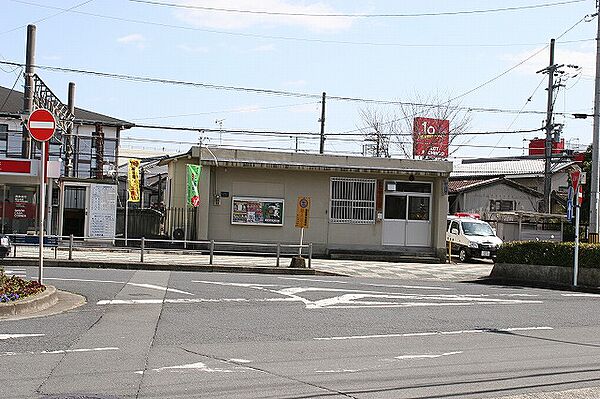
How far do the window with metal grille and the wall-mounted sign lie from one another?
2.33 meters

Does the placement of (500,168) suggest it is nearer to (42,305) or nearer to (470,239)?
(470,239)

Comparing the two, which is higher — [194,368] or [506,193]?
[506,193]

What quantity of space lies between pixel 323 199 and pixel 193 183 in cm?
566

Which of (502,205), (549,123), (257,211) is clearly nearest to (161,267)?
(257,211)

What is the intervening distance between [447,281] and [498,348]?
1357 cm

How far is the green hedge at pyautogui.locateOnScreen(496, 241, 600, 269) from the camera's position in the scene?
75.6 feet

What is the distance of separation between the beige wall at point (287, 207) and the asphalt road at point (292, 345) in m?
13.7

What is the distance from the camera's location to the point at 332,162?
32688 millimetres

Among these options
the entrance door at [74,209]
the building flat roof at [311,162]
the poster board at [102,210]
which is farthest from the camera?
the entrance door at [74,209]

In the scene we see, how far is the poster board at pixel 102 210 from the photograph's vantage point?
32.5m

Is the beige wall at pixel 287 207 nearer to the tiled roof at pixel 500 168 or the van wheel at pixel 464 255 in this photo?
the van wheel at pixel 464 255

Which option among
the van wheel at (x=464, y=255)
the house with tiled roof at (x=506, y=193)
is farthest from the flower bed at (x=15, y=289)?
the house with tiled roof at (x=506, y=193)

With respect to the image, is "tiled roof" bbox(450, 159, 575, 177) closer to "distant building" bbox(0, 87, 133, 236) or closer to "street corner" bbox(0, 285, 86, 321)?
"distant building" bbox(0, 87, 133, 236)

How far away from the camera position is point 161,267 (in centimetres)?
2347
